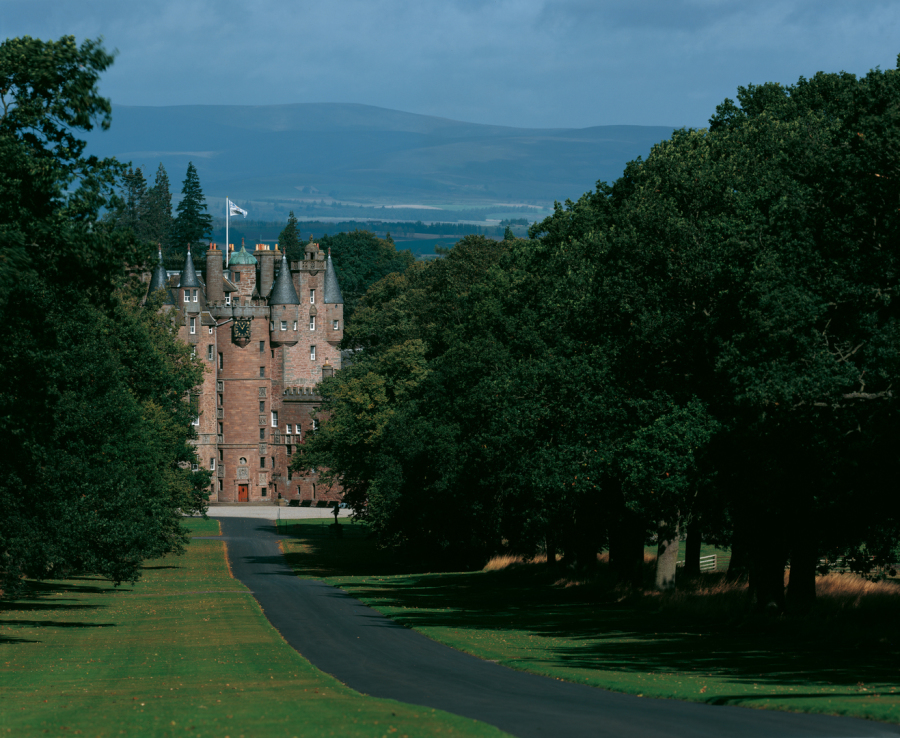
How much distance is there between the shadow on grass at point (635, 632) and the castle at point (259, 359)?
224 feet

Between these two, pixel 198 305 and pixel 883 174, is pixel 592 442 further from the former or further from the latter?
pixel 198 305

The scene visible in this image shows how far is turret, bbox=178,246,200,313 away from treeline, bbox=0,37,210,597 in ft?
164

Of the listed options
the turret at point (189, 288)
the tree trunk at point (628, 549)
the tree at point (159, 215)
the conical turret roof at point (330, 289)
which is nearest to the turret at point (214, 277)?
the turret at point (189, 288)

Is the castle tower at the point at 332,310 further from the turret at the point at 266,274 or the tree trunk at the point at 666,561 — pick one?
the tree trunk at the point at 666,561

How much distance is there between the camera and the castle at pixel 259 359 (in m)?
122

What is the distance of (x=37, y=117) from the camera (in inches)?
990

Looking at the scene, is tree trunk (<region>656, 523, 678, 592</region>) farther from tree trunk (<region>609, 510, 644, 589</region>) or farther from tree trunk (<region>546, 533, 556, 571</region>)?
tree trunk (<region>546, 533, 556, 571</region>)

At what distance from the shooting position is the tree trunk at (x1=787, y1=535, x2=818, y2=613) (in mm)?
35156

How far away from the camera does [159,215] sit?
190500 millimetres

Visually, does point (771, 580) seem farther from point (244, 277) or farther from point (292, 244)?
point (292, 244)

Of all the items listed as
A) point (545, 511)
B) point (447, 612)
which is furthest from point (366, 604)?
point (545, 511)

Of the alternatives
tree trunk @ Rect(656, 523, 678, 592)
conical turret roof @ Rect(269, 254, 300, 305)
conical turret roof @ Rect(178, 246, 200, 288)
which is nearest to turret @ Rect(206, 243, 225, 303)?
Answer: conical turret roof @ Rect(178, 246, 200, 288)

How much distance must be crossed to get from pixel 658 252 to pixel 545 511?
13.9m

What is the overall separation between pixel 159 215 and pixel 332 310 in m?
71.5
